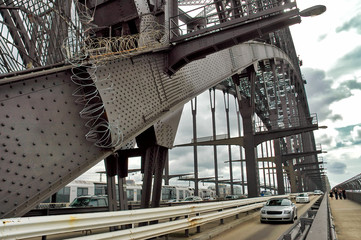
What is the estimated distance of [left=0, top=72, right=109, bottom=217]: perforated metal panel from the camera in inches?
151

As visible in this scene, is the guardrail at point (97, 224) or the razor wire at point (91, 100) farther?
the razor wire at point (91, 100)

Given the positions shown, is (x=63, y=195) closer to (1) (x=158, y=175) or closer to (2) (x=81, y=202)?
(2) (x=81, y=202)

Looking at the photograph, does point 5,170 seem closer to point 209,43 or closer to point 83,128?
point 83,128

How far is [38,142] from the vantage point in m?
4.24

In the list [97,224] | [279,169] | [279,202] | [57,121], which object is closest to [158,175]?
[97,224]

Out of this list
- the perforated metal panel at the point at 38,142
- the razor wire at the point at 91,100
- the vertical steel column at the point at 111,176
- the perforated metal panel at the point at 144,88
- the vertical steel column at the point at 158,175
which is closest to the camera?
the perforated metal panel at the point at 38,142

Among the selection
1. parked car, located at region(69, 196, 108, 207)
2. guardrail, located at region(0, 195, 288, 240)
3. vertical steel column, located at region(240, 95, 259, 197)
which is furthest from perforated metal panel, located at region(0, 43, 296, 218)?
vertical steel column, located at region(240, 95, 259, 197)

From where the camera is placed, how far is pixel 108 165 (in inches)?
331

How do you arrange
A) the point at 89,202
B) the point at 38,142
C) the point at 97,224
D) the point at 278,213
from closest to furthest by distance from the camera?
1. the point at 97,224
2. the point at 38,142
3. the point at 278,213
4. the point at 89,202

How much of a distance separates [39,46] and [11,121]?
302cm

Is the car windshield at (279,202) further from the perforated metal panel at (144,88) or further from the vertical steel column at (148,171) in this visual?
the vertical steel column at (148,171)

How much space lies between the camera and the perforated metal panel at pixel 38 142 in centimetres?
384

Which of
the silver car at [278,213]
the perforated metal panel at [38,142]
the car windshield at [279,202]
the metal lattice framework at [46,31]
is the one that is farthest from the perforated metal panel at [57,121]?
the car windshield at [279,202]

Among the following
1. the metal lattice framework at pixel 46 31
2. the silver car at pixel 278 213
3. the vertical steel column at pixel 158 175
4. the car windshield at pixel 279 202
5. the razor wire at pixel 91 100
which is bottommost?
the silver car at pixel 278 213
